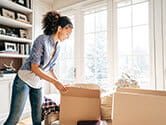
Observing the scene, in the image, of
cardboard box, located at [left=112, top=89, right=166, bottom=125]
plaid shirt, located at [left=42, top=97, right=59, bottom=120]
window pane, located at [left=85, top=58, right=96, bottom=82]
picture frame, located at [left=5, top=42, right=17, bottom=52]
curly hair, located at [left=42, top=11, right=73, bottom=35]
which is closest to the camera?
cardboard box, located at [left=112, top=89, right=166, bottom=125]

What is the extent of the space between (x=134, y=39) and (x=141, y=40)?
0.11 meters

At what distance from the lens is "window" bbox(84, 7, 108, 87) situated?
2782 mm

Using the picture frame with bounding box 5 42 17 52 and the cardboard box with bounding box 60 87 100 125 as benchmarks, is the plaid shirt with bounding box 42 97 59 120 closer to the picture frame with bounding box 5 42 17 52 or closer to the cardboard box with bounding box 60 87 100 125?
the cardboard box with bounding box 60 87 100 125

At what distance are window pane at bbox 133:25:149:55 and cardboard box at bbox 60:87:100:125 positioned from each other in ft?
4.70

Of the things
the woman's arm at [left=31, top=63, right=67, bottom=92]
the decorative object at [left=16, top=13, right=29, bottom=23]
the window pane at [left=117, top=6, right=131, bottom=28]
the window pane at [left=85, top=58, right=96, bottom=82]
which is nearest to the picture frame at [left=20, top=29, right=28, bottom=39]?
the decorative object at [left=16, top=13, right=29, bottom=23]

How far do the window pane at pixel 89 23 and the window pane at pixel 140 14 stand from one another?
813mm

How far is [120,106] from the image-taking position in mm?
1029

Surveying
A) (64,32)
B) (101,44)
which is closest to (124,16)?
(101,44)

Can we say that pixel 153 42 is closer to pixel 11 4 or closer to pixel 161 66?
pixel 161 66

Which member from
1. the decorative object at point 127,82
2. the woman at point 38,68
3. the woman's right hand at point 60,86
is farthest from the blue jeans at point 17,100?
the decorative object at point 127,82

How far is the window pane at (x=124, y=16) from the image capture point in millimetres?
2482

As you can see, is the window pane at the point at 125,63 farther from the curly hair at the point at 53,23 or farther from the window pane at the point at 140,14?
the curly hair at the point at 53,23

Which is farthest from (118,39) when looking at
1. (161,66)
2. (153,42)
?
(161,66)

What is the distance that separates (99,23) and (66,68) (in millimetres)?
1275
